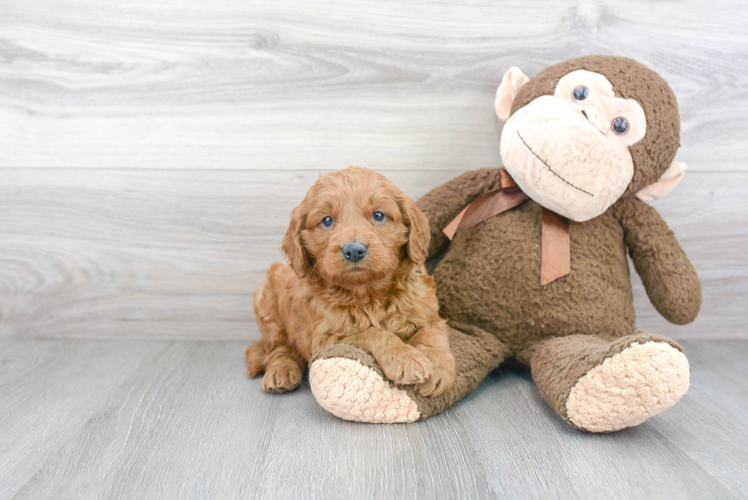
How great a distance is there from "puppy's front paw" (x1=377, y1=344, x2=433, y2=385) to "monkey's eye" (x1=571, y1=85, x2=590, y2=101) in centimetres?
83

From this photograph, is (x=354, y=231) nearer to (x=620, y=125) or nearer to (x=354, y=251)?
(x=354, y=251)

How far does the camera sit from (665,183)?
60.0 inches

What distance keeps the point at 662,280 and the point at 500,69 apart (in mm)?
848

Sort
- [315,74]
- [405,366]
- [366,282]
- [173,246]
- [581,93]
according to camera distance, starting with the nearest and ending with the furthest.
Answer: [405,366], [366,282], [581,93], [315,74], [173,246]

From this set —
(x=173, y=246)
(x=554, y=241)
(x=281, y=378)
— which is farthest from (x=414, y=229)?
(x=173, y=246)

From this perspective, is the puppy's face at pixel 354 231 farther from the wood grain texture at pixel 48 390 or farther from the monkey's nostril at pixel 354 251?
the wood grain texture at pixel 48 390

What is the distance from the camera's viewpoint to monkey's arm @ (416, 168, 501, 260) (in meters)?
1.60

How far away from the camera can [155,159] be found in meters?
1.80

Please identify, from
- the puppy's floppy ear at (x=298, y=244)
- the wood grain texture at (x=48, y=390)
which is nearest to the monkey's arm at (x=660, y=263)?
the puppy's floppy ear at (x=298, y=244)

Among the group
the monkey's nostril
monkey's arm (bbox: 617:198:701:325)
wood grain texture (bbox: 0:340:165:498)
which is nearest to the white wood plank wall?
wood grain texture (bbox: 0:340:165:498)

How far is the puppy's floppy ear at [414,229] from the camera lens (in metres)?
1.33

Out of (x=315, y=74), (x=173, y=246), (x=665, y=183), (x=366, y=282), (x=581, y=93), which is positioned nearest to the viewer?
(x=366, y=282)

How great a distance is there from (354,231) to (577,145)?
24.5 inches

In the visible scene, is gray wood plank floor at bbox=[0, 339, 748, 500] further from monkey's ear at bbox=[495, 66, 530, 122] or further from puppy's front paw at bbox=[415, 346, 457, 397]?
monkey's ear at bbox=[495, 66, 530, 122]
